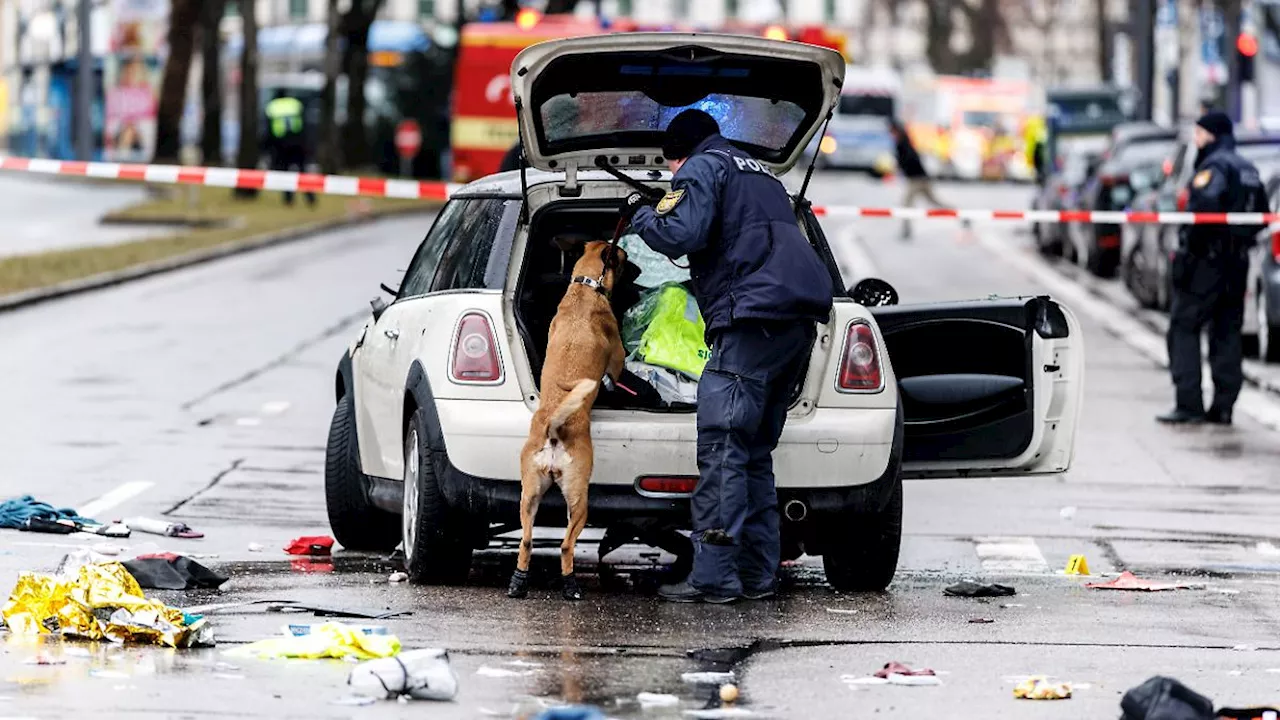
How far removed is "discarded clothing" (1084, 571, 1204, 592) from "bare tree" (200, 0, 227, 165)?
127ft

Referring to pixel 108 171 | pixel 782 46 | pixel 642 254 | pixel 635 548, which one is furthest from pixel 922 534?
pixel 108 171

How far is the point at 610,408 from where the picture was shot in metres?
8.74

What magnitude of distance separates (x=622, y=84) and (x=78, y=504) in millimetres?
3424

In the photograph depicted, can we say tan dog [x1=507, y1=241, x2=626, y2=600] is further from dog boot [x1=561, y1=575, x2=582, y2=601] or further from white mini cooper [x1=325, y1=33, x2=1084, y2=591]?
white mini cooper [x1=325, y1=33, x2=1084, y2=591]

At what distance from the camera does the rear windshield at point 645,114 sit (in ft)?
30.2

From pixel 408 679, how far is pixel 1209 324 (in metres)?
10.1

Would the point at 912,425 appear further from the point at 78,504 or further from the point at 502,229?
the point at 78,504

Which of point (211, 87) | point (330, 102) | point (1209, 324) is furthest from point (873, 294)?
point (330, 102)

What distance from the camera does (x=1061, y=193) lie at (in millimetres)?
32312

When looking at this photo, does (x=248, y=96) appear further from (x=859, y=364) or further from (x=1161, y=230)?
(x=859, y=364)

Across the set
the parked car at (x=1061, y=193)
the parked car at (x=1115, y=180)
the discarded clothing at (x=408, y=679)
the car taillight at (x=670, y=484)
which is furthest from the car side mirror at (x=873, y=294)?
the parked car at (x=1061, y=193)

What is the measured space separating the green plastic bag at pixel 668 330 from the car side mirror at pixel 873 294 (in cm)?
68

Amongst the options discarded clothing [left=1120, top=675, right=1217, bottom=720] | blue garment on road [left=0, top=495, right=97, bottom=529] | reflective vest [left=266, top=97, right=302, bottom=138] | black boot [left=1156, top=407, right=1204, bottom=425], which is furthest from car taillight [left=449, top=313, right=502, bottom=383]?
reflective vest [left=266, top=97, right=302, bottom=138]

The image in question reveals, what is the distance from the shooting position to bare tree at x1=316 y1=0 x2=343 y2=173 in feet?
160
